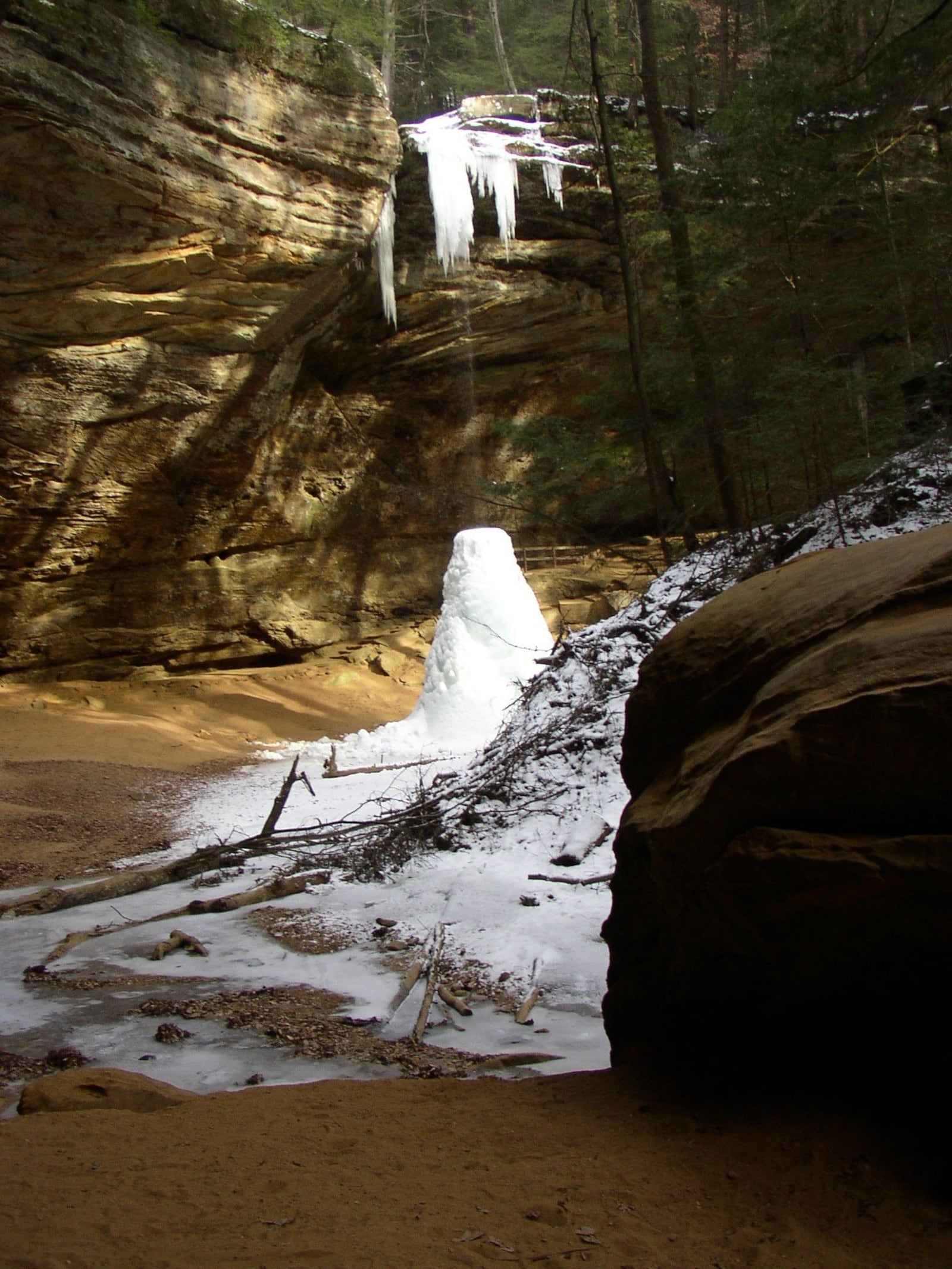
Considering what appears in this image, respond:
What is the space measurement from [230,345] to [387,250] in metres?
3.82

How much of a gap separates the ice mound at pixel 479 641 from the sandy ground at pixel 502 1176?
30.1 ft

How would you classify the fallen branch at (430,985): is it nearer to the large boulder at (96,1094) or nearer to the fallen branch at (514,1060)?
the fallen branch at (514,1060)

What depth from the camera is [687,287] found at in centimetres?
1117

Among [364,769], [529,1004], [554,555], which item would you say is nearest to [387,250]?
[554,555]

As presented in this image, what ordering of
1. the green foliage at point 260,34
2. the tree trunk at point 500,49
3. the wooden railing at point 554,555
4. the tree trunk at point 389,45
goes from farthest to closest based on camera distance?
the tree trunk at point 500,49 < the wooden railing at point 554,555 < the tree trunk at point 389,45 < the green foliage at point 260,34

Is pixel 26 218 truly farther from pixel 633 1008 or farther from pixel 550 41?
pixel 550 41

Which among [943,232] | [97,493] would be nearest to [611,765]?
[943,232]

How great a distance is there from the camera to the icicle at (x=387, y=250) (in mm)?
16953

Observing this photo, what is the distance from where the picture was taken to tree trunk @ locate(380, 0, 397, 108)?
20609 mm

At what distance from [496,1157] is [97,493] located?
50.9ft

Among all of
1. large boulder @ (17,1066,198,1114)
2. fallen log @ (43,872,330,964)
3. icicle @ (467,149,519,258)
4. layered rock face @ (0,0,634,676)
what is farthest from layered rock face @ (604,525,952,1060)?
icicle @ (467,149,519,258)

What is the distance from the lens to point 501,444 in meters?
21.0

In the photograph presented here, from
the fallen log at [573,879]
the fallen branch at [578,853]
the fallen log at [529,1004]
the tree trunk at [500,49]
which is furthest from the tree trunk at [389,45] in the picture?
the fallen log at [529,1004]

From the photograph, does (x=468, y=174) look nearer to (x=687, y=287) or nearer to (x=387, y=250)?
(x=387, y=250)
